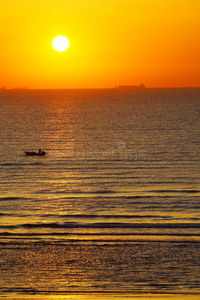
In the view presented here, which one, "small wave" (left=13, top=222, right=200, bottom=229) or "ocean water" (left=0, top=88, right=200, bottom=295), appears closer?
"ocean water" (left=0, top=88, right=200, bottom=295)

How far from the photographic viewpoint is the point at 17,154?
86875 millimetres

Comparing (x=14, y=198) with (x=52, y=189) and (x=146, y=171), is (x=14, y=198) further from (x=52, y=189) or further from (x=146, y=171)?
(x=146, y=171)

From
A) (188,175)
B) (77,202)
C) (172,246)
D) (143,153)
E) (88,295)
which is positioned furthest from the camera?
(143,153)

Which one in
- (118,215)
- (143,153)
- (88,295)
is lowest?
(88,295)

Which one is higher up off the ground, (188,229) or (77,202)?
(77,202)

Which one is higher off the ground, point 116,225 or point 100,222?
point 100,222

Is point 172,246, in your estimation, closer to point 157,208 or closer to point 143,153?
point 157,208

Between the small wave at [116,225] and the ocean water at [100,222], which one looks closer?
the ocean water at [100,222]

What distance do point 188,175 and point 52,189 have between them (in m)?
18.4

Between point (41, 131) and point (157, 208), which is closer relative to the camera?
point (157, 208)

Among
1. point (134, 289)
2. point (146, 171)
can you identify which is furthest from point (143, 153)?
point (134, 289)

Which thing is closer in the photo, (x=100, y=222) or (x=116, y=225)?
(x=116, y=225)

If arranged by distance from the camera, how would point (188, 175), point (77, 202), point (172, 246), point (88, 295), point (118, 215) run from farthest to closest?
point (188, 175) < point (77, 202) < point (118, 215) < point (172, 246) < point (88, 295)

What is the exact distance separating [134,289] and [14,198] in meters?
25.9
